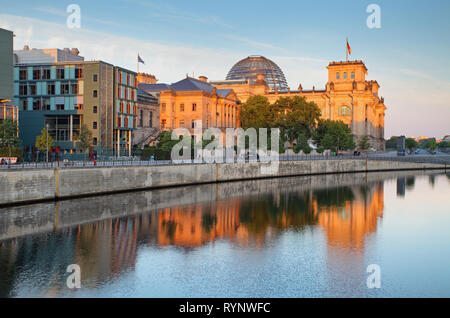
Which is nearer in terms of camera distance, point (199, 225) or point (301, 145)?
point (199, 225)

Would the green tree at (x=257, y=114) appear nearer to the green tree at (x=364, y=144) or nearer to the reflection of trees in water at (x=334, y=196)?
the green tree at (x=364, y=144)

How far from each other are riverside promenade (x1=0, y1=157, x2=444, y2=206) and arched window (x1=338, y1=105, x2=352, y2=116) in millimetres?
62730

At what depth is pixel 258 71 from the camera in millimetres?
181125

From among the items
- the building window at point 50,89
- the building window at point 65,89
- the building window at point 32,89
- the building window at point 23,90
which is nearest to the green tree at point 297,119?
the building window at point 65,89

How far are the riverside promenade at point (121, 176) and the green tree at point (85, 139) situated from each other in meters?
9.75

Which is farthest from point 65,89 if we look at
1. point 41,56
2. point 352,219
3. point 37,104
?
point 352,219

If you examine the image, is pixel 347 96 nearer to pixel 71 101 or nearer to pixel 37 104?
pixel 71 101

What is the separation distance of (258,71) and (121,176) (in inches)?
5409

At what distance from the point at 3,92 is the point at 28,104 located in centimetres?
1164

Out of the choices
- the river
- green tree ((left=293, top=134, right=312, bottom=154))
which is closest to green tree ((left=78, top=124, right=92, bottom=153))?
the river

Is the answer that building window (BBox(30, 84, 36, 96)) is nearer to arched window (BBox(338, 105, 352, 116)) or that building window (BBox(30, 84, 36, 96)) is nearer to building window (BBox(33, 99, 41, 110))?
building window (BBox(33, 99, 41, 110))

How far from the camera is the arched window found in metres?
147

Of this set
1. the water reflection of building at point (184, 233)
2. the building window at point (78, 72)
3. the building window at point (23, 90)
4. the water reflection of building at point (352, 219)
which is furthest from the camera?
the building window at point (23, 90)

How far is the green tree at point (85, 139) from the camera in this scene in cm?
A: 6391
